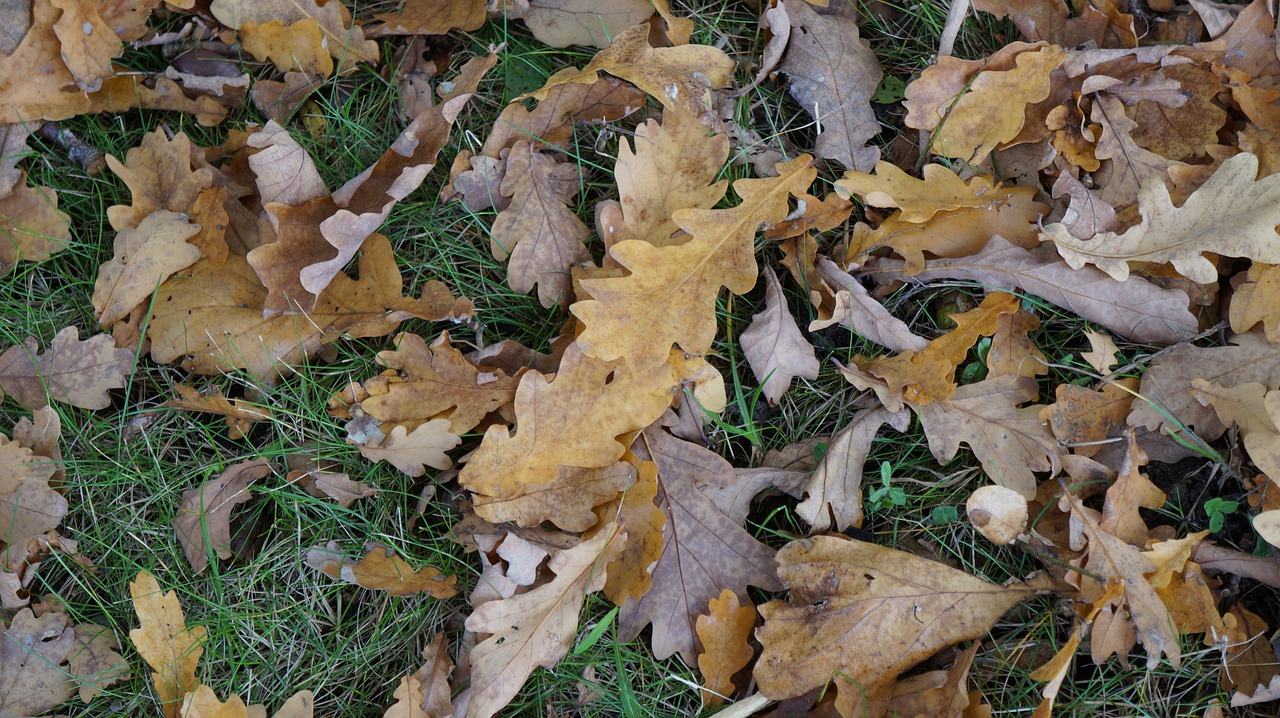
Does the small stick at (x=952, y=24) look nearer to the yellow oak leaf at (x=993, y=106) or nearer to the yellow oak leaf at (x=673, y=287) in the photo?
the yellow oak leaf at (x=993, y=106)

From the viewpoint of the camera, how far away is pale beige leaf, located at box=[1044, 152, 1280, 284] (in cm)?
205

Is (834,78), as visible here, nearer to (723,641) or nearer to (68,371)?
(723,641)

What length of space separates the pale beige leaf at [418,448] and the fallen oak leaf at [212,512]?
1.09 ft

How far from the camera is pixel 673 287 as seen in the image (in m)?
2.04

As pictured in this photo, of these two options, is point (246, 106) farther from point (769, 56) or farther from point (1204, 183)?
point (1204, 183)

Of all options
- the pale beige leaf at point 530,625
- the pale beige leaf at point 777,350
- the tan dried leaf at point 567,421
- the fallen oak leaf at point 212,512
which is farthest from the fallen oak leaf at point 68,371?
the pale beige leaf at point 777,350

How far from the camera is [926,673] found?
6.61 ft

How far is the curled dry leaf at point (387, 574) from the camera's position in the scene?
213 cm

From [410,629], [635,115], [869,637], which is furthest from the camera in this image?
[635,115]

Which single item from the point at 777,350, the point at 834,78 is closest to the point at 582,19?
the point at 834,78

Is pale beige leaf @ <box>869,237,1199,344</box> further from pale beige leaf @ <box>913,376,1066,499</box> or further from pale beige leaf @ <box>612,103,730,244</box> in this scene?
pale beige leaf @ <box>612,103,730,244</box>

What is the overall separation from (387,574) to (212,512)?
1.58ft

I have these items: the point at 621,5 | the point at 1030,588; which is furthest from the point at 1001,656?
the point at 621,5

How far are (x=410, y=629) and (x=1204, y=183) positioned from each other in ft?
7.13
